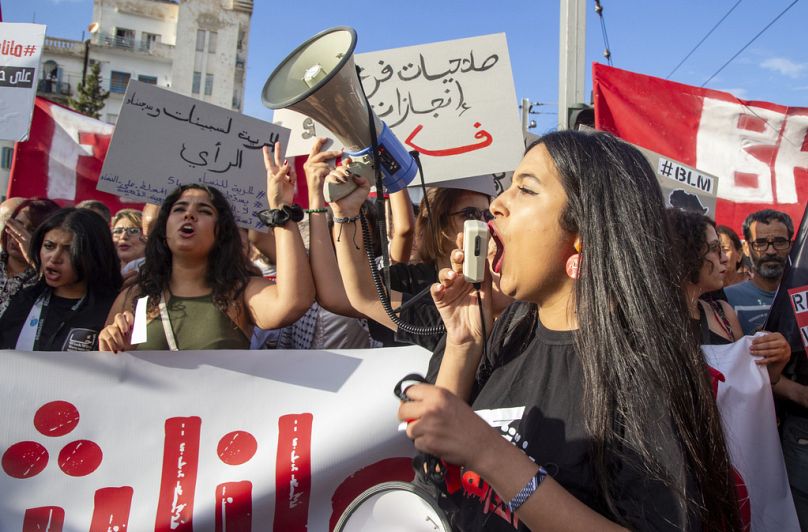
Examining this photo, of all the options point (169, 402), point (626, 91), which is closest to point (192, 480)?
point (169, 402)

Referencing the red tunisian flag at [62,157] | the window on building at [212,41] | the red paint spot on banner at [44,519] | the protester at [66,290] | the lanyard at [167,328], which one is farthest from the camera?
the window on building at [212,41]

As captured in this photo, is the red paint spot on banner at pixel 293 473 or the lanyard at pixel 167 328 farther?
the lanyard at pixel 167 328

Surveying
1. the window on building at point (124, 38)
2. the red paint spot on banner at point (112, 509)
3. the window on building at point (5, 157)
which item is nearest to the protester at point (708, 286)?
the red paint spot on banner at point (112, 509)

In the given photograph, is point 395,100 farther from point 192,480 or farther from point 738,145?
point 738,145

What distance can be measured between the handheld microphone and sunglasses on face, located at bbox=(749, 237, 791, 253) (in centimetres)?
275

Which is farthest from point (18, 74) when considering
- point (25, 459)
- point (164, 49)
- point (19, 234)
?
point (164, 49)

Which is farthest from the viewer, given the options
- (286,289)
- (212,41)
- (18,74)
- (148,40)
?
(148,40)

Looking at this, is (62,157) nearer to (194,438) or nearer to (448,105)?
(448,105)

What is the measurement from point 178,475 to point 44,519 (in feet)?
1.31

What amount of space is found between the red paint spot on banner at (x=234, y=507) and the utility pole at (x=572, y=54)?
339 cm

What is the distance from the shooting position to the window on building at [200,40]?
1901 inches

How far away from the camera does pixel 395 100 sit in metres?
3.01

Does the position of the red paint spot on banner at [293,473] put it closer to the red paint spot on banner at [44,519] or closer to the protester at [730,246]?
the red paint spot on banner at [44,519]

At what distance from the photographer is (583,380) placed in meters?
1.16
